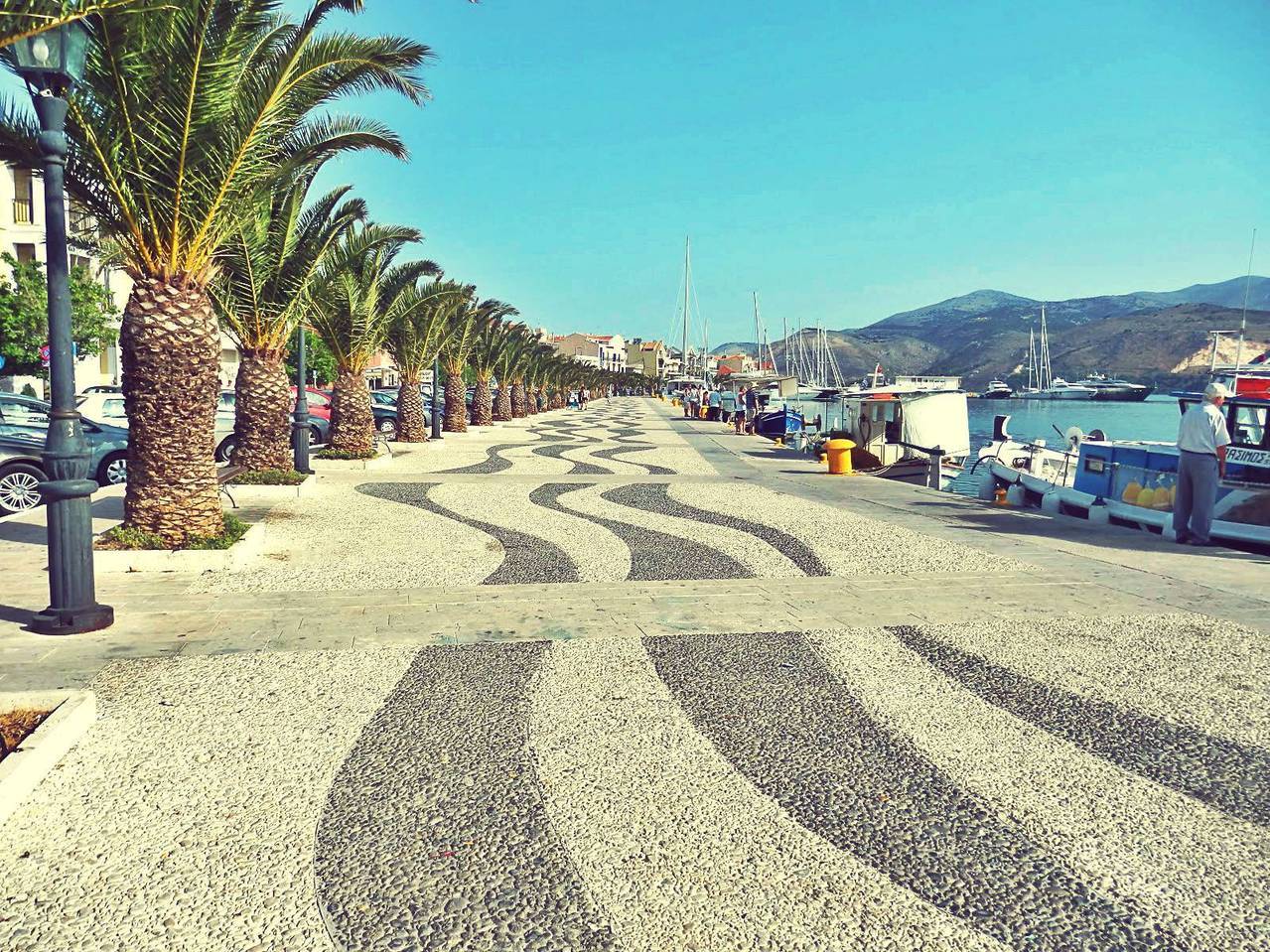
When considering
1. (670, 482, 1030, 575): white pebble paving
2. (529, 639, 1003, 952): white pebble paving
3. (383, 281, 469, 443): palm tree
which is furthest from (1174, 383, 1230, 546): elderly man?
(383, 281, 469, 443): palm tree

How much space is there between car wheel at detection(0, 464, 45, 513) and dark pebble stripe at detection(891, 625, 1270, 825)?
11.5 m

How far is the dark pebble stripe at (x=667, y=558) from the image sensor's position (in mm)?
8453

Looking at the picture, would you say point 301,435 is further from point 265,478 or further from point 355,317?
point 355,317

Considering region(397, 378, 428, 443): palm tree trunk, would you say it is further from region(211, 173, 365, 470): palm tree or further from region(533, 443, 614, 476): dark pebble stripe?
region(211, 173, 365, 470): palm tree

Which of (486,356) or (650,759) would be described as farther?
(486,356)

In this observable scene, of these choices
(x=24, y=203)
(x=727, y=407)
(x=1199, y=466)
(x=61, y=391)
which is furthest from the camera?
(x=727, y=407)

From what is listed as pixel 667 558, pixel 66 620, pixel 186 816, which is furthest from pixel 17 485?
pixel 186 816

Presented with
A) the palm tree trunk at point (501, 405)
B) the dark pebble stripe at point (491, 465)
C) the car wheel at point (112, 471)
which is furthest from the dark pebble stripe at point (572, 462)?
the palm tree trunk at point (501, 405)

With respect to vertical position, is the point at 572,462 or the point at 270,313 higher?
the point at 270,313

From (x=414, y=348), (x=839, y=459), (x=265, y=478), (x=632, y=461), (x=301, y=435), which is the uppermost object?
(x=414, y=348)

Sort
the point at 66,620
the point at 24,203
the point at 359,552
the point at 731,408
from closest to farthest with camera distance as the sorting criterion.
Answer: the point at 66,620 < the point at 359,552 < the point at 24,203 < the point at 731,408

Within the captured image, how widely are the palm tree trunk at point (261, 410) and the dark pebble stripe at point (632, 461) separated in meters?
7.50

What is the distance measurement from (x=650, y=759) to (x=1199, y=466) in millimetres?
8571

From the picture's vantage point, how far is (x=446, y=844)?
11.1 ft
